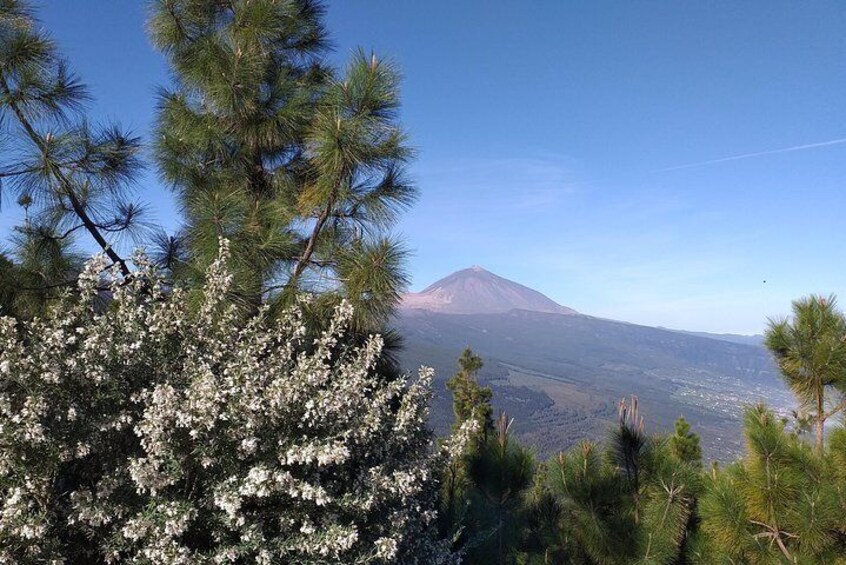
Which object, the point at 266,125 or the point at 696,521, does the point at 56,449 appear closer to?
the point at 266,125

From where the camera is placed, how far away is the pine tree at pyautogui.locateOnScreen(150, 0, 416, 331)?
18.3 ft

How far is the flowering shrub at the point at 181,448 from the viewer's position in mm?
3232

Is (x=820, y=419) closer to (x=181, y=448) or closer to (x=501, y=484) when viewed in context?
(x=501, y=484)

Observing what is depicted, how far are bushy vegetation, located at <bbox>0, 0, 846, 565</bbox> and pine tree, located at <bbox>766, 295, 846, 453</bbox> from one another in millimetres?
33

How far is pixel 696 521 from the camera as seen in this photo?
648cm

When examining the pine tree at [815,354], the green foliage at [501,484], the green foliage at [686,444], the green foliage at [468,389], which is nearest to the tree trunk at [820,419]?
the pine tree at [815,354]

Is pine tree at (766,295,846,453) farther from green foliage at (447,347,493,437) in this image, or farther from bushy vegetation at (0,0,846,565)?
green foliage at (447,347,493,437)

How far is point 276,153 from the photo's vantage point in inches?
285

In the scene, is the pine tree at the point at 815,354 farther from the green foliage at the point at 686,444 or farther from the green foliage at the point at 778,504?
the green foliage at the point at 686,444

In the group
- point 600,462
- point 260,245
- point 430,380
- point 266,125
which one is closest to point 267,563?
point 430,380

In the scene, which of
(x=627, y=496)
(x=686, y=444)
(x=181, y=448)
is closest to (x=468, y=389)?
(x=686, y=444)

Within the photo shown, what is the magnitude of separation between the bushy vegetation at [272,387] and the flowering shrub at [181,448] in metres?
0.02

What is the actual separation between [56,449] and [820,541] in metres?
6.55

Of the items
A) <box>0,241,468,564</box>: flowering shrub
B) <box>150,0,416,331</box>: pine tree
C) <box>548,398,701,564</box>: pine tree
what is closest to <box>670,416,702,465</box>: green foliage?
<box>548,398,701,564</box>: pine tree
